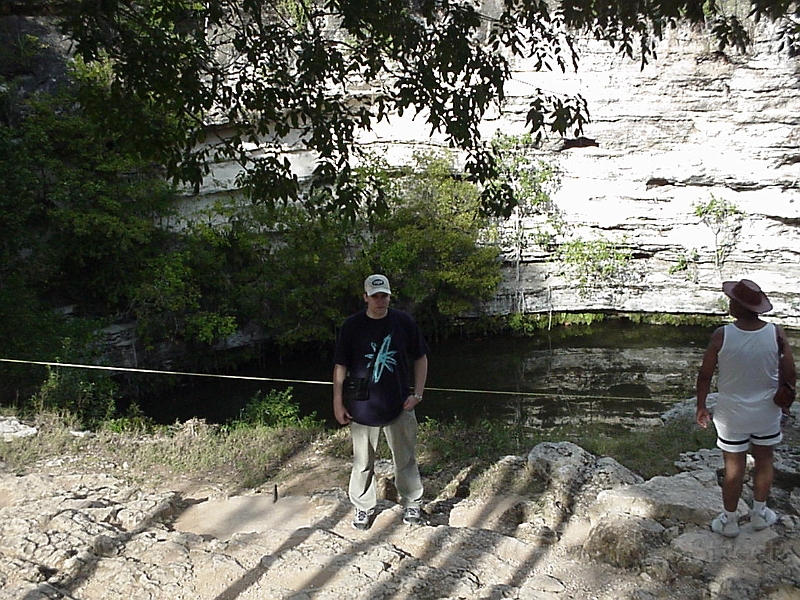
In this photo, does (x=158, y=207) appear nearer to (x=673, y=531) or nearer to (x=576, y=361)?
(x=576, y=361)

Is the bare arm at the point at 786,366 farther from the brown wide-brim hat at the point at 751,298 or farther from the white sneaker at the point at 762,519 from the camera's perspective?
the white sneaker at the point at 762,519

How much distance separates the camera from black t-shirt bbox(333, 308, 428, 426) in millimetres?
3932

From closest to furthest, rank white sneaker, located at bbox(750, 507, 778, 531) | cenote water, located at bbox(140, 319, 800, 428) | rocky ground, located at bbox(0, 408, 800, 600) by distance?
rocky ground, located at bbox(0, 408, 800, 600) → white sneaker, located at bbox(750, 507, 778, 531) → cenote water, located at bbox(140, 319, 800, 428)

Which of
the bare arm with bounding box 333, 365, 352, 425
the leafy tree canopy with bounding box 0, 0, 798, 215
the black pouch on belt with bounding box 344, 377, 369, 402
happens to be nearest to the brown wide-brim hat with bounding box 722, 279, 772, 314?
the leafy tree canopy with bounding box 0, 0, 798, 215

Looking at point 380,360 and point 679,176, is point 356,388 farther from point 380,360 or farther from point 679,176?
point 679,176

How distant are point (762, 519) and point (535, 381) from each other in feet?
34.4

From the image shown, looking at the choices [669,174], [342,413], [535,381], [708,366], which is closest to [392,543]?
[342,413]

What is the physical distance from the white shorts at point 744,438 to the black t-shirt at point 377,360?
1.73 m

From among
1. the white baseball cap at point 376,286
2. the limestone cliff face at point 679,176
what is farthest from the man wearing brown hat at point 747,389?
the limestone cliff face at point 679,176

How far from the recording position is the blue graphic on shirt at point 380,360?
393cm

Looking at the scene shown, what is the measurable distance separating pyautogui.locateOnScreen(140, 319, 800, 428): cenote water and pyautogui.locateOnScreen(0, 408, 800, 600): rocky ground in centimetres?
563

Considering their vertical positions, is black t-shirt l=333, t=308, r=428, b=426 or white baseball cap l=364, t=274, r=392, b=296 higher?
white baseball cap l=364, t=274, r=392, b=296

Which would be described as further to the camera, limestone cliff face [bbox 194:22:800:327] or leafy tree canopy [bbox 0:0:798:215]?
limestone cliff face [bbox 194:22:800:327]

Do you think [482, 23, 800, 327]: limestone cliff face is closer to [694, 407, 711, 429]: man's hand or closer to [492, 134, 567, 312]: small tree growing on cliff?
[492, 134, 567, 312]: small tree growing on cliff
